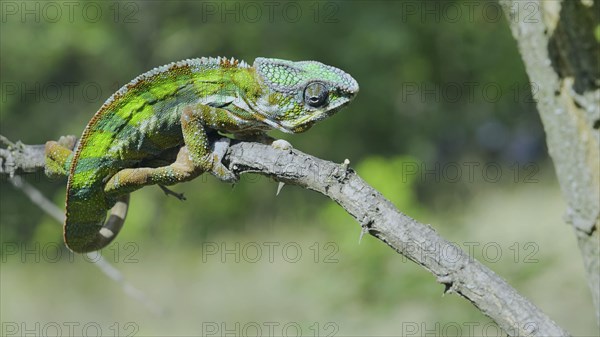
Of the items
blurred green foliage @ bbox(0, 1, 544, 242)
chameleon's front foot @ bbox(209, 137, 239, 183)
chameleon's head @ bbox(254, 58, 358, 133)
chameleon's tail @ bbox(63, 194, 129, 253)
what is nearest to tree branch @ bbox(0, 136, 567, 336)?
chameleon's front foot @ bbox(209, 137, 239, 183)

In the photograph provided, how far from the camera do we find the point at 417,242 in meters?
2.32

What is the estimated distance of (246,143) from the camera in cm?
289

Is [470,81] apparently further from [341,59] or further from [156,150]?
[156,150]

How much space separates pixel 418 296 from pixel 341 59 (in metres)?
9.88

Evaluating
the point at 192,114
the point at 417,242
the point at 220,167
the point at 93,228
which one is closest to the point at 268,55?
the point at 93,228

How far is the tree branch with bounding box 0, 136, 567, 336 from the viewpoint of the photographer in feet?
7.19

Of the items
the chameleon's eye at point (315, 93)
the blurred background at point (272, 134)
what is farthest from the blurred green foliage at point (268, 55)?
the chameleon's eye at point (315, 93)

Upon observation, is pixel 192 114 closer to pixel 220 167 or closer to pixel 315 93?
pixel 220 167

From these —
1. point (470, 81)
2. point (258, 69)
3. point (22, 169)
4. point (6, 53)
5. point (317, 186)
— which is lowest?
point (317, 186)

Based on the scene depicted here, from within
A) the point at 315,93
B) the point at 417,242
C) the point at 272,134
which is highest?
the point at 272,134

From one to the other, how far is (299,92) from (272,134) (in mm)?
8718

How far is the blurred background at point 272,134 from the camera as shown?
1031 centimetres

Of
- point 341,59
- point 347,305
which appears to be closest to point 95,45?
point 341,59

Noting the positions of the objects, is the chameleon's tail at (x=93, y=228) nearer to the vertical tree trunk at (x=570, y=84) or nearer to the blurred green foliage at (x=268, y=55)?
the vertical tree trunk at (x=570, y=84)
